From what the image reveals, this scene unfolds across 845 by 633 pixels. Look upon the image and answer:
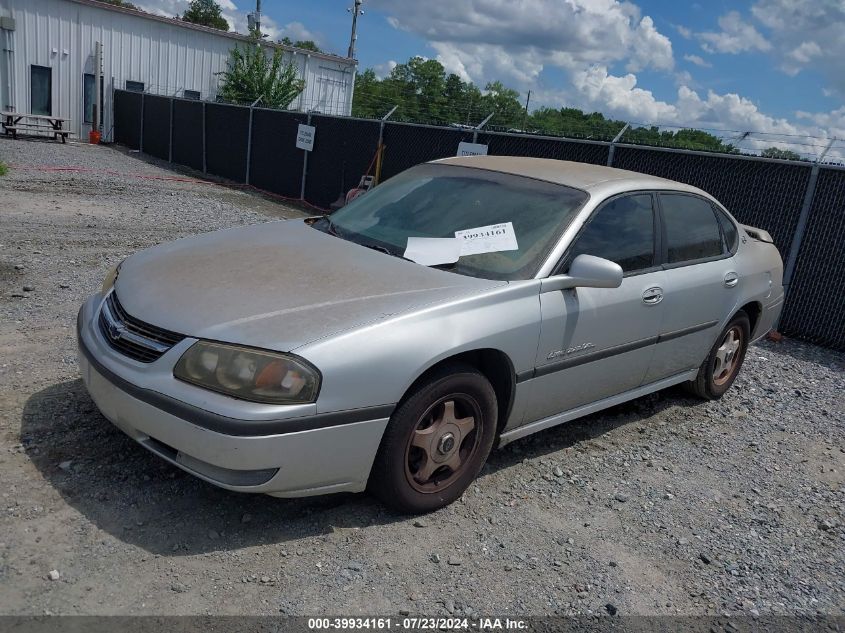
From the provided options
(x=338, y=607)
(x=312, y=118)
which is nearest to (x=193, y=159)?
(x=312, y=118)

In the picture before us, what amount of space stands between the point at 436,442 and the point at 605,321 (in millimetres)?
1223

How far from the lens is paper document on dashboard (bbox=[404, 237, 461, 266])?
370 cm

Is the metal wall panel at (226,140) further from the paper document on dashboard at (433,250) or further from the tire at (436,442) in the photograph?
the tire at (436,442)

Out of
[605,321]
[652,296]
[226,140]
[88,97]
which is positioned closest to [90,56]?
[88,97]

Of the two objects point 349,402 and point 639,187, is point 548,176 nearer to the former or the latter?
point 639,187

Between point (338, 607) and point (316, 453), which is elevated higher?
point (316, 453)

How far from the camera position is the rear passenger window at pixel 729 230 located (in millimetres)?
5125

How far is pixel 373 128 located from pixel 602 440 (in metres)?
10.6

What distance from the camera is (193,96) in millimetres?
29906

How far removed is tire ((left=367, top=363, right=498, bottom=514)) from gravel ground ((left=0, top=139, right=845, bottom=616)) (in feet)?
0.49

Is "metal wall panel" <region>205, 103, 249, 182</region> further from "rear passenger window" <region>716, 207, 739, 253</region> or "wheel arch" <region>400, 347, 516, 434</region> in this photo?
"wheel arch" <region>400, 347, 516, 434</region>

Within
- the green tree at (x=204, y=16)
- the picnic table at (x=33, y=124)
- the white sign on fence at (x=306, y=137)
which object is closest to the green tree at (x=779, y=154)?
the white sign on fence at (x=306, y=137)

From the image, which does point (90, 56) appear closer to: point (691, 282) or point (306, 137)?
point (306, 137)

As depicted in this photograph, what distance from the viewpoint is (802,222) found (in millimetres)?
7777
